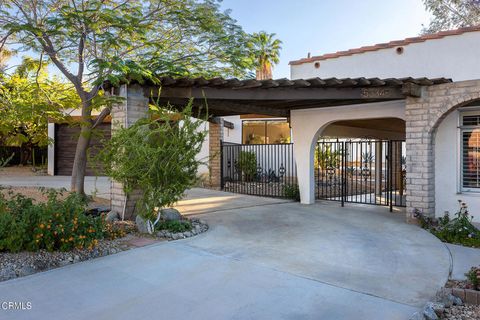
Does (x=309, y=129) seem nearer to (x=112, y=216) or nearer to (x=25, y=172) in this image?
(x=112, y=216)

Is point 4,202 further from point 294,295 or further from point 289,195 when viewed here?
point 289,195

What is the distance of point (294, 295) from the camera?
416 cm

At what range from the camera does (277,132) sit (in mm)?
21547

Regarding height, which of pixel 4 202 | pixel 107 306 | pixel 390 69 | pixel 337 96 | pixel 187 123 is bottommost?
pixel 107 306

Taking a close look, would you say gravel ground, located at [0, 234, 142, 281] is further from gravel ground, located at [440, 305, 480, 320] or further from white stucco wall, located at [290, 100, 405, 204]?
white stucco wall, located at [290, 100, 405, 204]

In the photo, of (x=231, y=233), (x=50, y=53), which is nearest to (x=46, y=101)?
→ (x=50, y=53)

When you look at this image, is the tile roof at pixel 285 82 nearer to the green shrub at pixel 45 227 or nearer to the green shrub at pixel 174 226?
the green shrub at pixel 174 226

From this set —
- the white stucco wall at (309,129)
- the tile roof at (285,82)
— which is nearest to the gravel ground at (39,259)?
the tile roof at (285,82)

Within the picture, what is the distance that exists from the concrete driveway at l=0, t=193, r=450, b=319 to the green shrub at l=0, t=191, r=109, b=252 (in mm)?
453

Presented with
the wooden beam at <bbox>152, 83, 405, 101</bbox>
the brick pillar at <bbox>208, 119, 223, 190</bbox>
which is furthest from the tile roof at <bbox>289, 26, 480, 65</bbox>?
the brick pillar at <bbox>208, 119, 223, 190</bbox>

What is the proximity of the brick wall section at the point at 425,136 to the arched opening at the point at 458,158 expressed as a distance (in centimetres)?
27

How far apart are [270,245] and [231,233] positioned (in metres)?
1.08

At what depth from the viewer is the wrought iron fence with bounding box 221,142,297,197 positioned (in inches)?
561

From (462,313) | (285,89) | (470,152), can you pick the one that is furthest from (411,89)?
(462,313)
